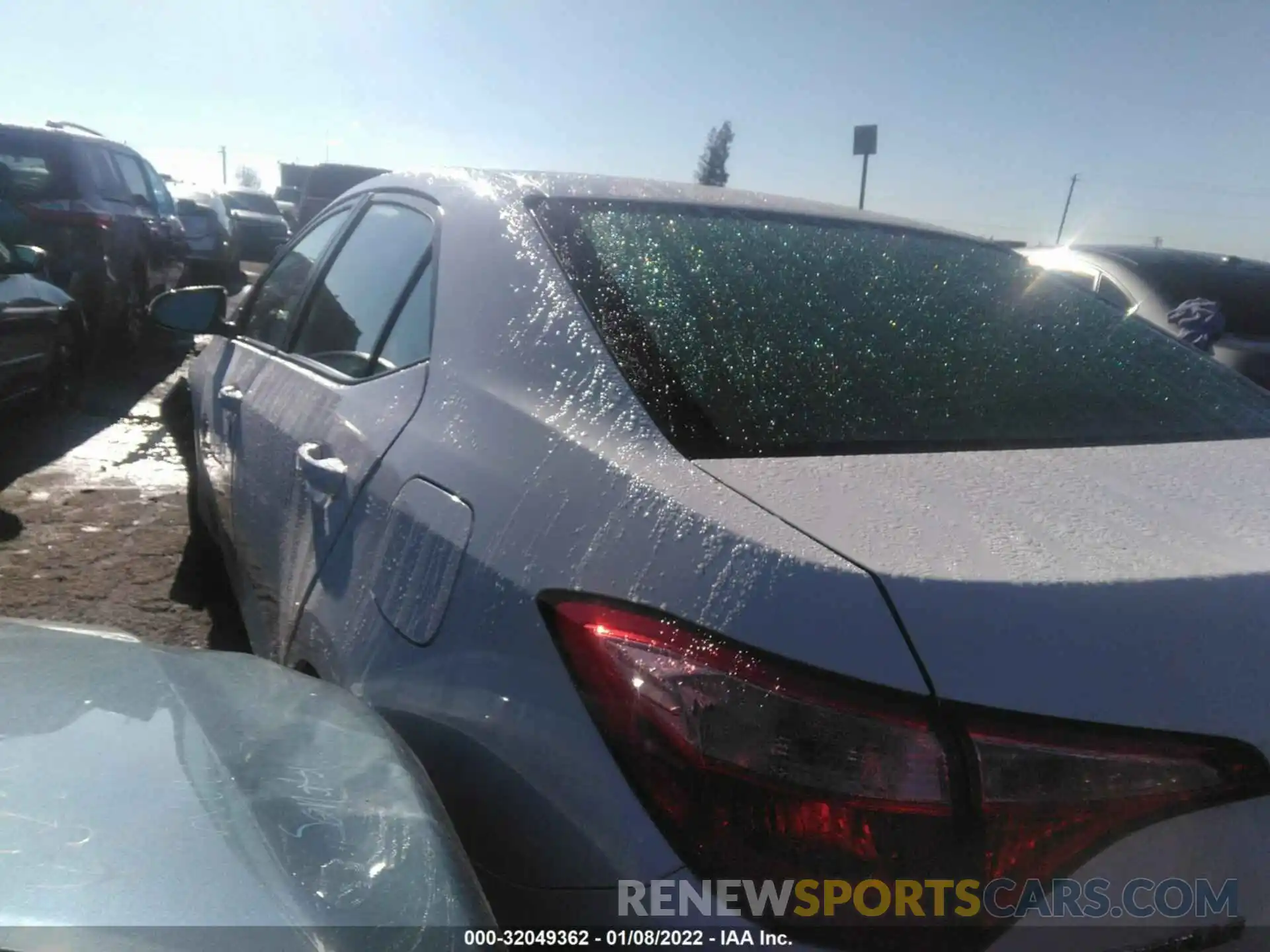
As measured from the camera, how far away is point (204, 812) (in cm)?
135

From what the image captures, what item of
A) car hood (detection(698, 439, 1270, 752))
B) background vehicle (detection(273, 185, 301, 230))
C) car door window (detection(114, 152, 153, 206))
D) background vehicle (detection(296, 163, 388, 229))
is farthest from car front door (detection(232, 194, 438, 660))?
background vehicle (detection(273, 185, 301, 230))

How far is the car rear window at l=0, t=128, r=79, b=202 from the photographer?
8.72 metres

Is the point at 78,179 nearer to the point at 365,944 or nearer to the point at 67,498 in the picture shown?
the point at 67,498

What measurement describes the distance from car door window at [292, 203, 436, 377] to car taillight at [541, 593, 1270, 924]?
146 centimetres

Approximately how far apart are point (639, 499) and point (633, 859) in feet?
1.41

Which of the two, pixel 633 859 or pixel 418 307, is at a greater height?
pixel 418 307

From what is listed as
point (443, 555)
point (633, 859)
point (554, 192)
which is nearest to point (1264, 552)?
point (633, 859)

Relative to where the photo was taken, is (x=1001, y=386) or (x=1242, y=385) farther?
(x=1242, y=385)

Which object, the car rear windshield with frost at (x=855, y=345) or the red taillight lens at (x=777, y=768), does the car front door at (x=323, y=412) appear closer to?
the car rear windshield with frost at (x=855, y=345)

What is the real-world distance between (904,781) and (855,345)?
103cm

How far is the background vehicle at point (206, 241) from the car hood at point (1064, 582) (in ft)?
44.3

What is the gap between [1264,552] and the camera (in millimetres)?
1330

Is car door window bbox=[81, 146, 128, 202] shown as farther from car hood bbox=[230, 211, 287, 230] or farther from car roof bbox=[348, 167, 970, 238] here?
car hood bbox=[230, 211, 287, 230]

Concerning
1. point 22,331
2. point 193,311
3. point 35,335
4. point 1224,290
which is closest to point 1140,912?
point 193,311
